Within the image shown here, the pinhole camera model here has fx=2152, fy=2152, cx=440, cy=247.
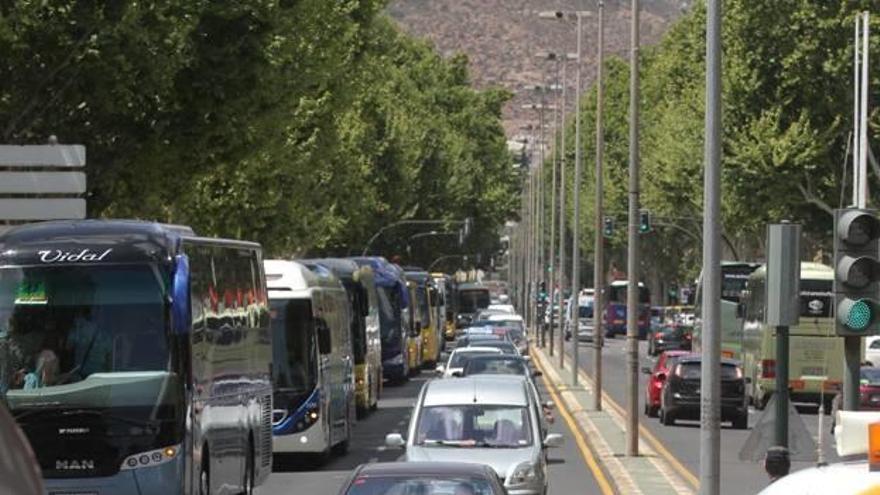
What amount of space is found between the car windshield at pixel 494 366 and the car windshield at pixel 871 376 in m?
8.57

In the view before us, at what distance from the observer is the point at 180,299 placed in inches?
822

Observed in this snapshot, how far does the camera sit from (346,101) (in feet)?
207

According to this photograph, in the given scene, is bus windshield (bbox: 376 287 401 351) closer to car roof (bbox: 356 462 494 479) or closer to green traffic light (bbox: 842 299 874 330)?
green traffic light (bbox: 842 299 874 330)

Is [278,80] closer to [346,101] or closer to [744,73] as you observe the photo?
[346,101]

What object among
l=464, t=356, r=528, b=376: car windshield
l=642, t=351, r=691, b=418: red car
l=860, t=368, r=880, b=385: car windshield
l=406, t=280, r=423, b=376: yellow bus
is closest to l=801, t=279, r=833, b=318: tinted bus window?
l=642, t=351, r=691, b=418: red car

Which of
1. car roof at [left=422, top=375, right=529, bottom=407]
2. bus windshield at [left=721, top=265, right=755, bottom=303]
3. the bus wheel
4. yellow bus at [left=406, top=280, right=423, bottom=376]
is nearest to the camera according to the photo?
the bus wheel

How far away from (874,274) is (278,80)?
79.9 ft

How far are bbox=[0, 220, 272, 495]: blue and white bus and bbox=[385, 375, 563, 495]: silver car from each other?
2.15 metres

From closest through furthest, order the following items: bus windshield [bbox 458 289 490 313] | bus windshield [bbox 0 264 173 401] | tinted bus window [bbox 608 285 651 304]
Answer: bus windshield [bbox 0 264 173 401] → tinted bus window [bbox 608 285 651 304] → bus windshield [bbox 458 289 490 313]

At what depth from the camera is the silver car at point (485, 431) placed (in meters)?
21.2

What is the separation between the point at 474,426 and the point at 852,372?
300 inches

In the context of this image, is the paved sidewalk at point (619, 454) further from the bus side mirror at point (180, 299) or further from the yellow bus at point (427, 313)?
the yellow bus at point (427, 313)

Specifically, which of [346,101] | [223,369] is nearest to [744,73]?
[346,101]

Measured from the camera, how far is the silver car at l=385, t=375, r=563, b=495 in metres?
21.2
